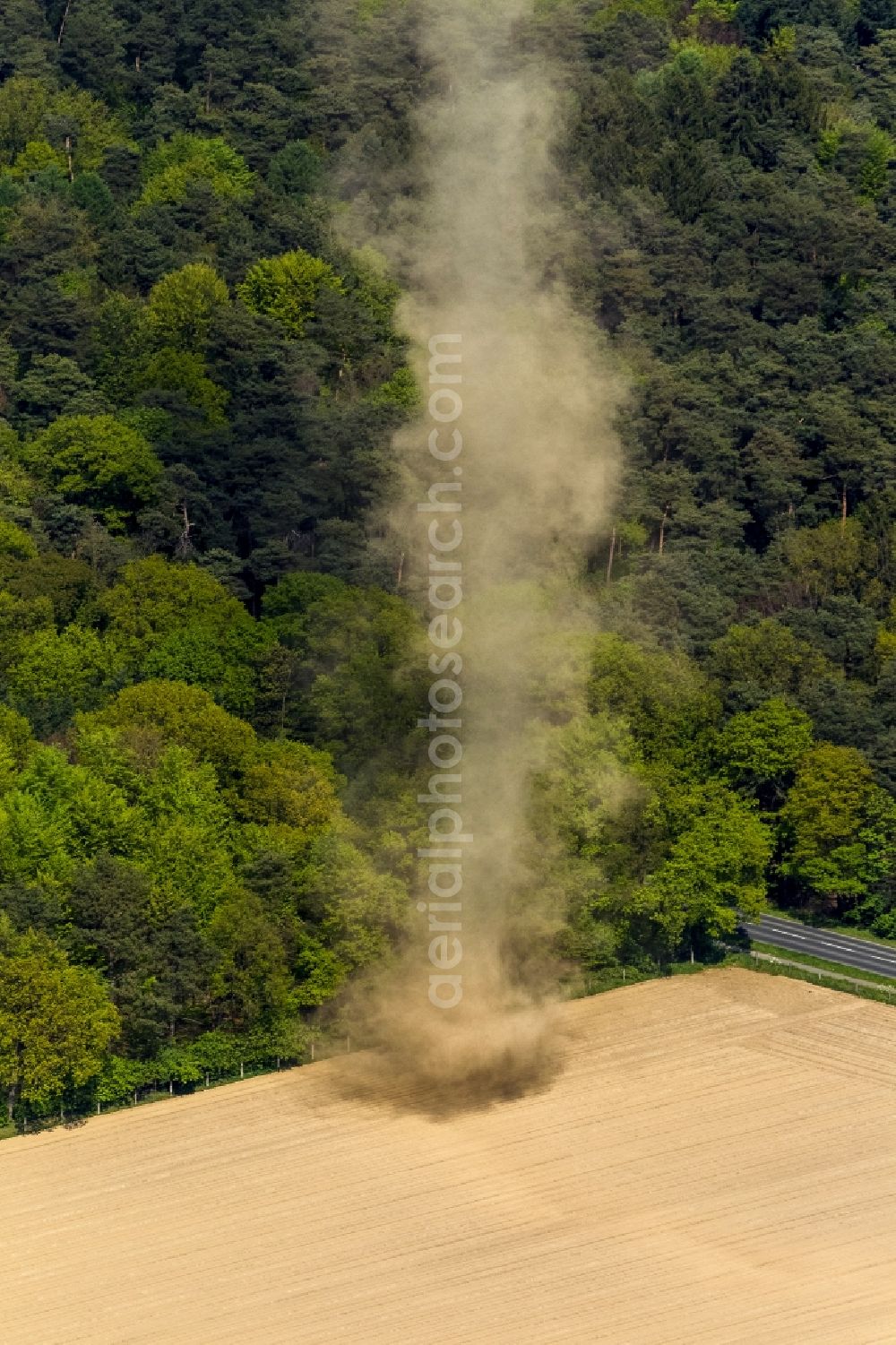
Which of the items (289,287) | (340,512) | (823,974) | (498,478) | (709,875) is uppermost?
(289,287)

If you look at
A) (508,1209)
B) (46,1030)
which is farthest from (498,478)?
(508,1209)

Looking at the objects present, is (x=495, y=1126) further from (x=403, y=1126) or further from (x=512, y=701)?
(x=512, y=701)

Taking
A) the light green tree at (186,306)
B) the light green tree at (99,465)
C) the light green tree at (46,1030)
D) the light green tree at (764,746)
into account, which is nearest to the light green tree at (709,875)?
the light green tree at (764,746)

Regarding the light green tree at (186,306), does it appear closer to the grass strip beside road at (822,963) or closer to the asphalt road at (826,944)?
the asphalt road at (826,944)

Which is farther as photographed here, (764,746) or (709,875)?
(764,746)

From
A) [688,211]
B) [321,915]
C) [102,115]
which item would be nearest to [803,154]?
[688,211]

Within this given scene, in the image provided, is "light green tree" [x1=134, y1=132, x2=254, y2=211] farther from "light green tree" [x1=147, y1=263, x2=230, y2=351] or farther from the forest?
"light green tree" [x1=147, y1=263, x2=230, y2=351]

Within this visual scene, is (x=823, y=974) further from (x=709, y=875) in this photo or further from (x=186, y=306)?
(x=186, y=306)
